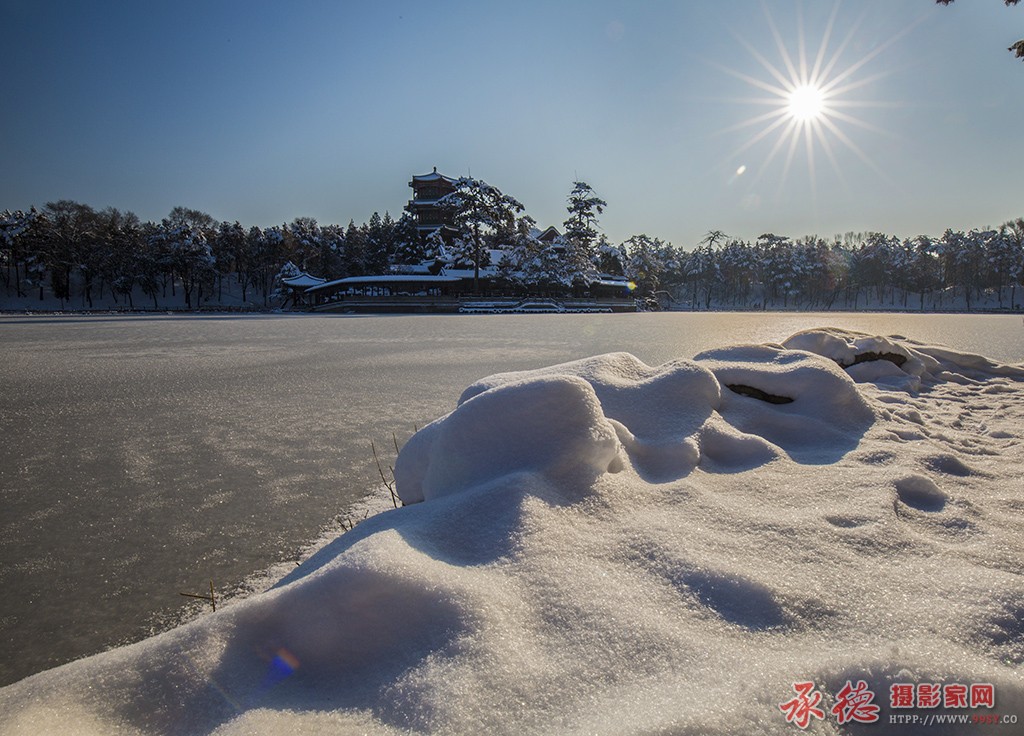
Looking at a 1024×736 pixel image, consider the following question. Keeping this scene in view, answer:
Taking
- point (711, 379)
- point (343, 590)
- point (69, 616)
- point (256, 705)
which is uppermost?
point (711, 379)

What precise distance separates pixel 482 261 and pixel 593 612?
113ft

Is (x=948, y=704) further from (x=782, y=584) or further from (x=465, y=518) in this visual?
(x=465, y=518)

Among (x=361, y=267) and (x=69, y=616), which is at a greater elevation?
(x=361, y=267)

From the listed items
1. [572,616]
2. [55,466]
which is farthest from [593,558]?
[55,466]

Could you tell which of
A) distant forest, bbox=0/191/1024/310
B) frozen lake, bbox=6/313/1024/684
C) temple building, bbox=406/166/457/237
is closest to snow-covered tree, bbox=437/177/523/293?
distant forest, bbox=0/191/1024/310

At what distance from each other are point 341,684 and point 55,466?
2.66m

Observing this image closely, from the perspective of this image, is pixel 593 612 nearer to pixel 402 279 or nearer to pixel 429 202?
pixel 402 279

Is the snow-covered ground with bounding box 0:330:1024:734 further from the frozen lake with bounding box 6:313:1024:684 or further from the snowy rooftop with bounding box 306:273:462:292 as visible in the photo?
the snowy rooftop with bounding box 306:273:462:292

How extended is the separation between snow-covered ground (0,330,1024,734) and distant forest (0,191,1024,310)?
3199 centimetres

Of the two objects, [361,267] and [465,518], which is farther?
[361,267]

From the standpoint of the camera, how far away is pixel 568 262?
3403 centimetres

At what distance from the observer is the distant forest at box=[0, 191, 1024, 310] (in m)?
35.8

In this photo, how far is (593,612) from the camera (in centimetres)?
88

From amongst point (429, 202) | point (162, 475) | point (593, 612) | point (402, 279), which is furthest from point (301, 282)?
point (593, 612)
